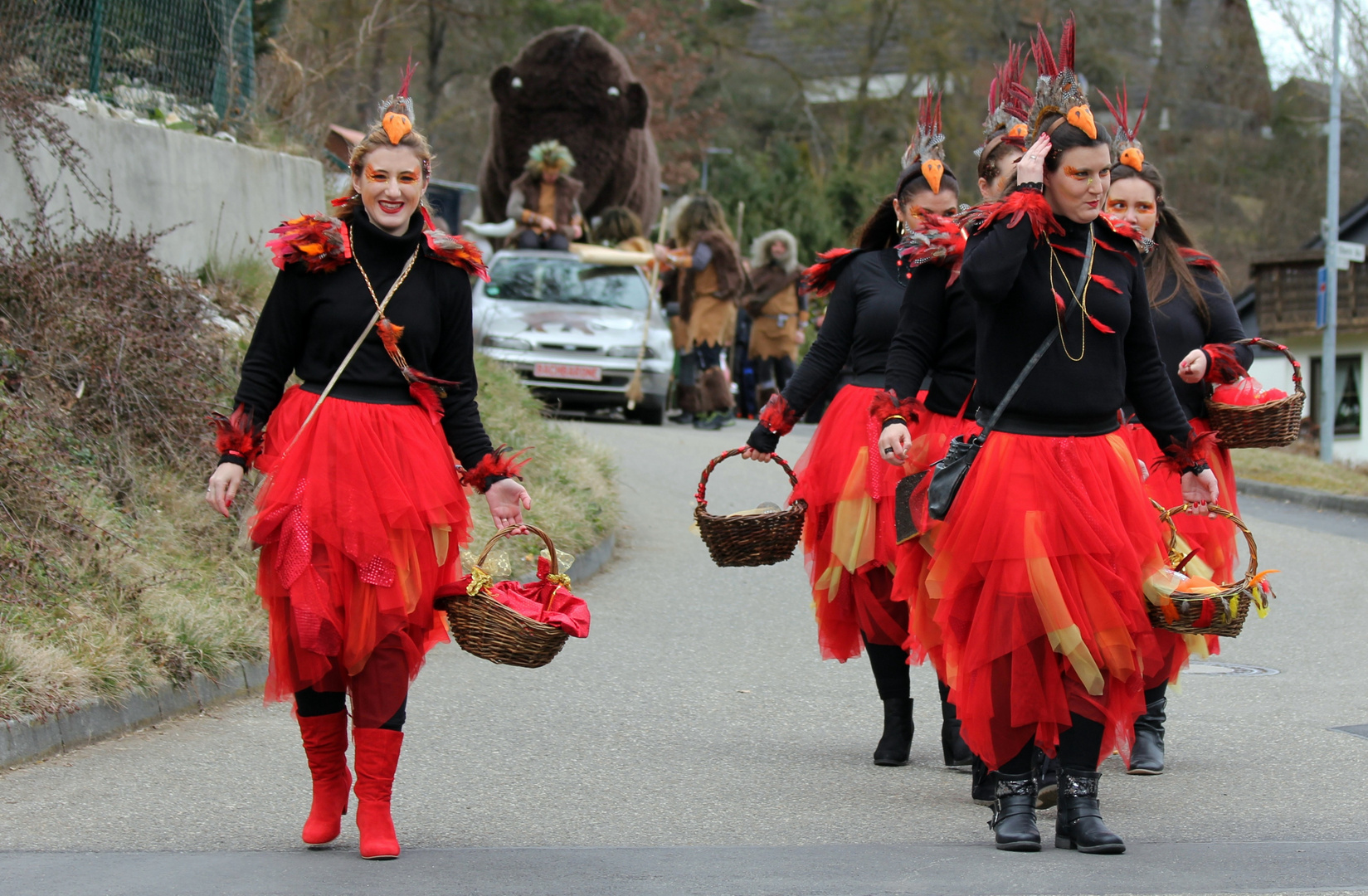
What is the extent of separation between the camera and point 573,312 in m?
17.7

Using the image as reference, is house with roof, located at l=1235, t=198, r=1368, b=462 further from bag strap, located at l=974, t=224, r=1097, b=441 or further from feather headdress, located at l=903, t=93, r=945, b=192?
bag strap, located at l=974, t=224, r=1097, b=441

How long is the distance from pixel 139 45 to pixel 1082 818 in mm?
9724

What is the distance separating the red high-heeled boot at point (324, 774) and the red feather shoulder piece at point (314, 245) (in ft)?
4.22

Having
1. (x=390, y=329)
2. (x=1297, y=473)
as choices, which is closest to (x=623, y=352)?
(x=1297, y=473)

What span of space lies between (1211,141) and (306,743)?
4435 cm

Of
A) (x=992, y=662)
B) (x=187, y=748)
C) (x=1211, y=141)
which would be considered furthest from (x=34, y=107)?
(x=1211, y=141)

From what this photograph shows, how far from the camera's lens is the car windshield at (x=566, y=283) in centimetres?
1800

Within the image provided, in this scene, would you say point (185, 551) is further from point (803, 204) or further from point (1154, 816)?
point (803, 204)

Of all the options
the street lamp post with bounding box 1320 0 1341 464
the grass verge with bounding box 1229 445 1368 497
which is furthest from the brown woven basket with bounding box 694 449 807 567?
the street lamp post with bounding box 1320 0 1341 464

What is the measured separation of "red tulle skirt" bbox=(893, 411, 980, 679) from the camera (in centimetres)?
516

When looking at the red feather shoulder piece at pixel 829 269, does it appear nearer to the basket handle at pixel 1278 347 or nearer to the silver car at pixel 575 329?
the basket handle at pixel 1278 347

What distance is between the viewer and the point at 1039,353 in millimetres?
4695

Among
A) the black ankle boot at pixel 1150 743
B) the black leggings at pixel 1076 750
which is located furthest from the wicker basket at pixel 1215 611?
the black ankle boot at pixel 1150 743

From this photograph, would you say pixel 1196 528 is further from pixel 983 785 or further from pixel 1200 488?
pixel 983 785
